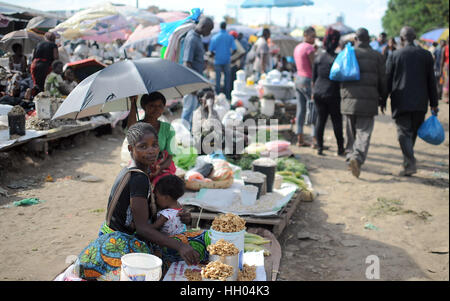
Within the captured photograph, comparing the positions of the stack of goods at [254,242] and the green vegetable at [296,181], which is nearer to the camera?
the stack of goods at [254,242]

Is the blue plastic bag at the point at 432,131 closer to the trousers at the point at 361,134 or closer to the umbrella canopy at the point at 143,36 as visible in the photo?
the trousers at the point at 361,134

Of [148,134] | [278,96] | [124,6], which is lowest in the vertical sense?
[278,96]

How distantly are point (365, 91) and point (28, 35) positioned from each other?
4675mm

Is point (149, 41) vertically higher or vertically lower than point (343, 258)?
higher

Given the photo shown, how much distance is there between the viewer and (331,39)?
7293mm

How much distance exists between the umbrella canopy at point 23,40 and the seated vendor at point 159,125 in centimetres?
110

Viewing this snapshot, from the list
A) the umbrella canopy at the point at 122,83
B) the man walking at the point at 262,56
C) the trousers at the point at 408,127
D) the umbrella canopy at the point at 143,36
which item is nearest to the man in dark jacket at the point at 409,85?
the trousers at the point at 408,127

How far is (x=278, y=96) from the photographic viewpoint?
10.1 meters

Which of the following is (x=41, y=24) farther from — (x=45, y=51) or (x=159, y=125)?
(x=159, y=125)

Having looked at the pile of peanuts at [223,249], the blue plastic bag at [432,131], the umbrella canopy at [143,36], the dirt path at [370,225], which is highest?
the umbrella canopy at [143,36]

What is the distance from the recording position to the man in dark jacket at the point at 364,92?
665 cm

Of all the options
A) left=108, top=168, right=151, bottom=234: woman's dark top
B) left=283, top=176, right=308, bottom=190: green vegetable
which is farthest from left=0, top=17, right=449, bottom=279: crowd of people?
left=283, top=176, right=308, bottom=190: green vegetable

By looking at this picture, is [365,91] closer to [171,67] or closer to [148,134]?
[171,67]

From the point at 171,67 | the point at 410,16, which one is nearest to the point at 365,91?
the point at 171,67
